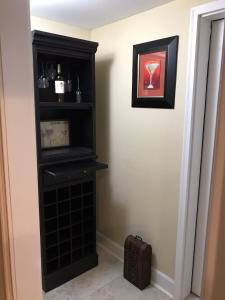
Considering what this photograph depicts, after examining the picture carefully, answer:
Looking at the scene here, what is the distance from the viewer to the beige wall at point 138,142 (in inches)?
72.0

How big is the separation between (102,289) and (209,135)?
1.52 metres

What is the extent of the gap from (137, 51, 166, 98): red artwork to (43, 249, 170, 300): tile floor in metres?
1.60

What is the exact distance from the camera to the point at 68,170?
6.42ft

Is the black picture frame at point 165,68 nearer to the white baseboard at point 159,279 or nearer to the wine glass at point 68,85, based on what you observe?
the wine glass at point 68,85

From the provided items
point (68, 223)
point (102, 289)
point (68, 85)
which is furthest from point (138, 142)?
point (102, 289)

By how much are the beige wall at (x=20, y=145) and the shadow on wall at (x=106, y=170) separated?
5.21 ft

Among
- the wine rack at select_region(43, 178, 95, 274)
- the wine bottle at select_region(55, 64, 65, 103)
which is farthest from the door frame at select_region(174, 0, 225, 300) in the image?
the wine bottle at select_region(55, 64, 65, 103)

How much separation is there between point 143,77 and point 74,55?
579mm

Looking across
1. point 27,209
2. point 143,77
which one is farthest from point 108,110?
point 27,209

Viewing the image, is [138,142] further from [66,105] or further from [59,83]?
[59,83]

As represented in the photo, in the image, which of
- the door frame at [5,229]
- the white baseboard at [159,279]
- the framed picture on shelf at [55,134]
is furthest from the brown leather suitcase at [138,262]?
the door frame at [5,229]

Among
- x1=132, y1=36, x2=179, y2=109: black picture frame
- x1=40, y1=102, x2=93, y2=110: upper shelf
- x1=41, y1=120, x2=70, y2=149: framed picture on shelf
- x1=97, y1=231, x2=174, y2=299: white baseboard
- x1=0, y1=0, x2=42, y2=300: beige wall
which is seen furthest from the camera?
x1=41, y1=120, x2=70, y2=149: framed picture on shelf

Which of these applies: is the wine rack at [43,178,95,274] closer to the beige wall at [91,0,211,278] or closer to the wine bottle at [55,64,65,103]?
the beige wall at [91,0,211,278]

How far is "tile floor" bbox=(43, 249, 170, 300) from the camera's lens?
2000mm
